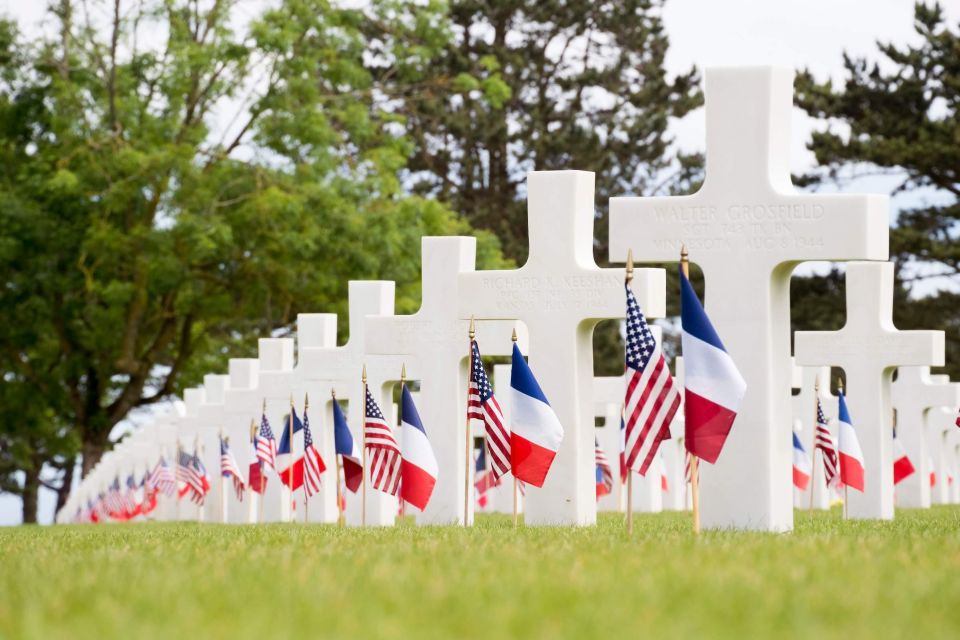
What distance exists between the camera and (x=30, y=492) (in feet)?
248

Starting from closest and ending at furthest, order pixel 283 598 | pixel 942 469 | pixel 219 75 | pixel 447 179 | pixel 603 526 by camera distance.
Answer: pixel 283 598
pixel 603 526
pixel 942 469
pixel 219 75
pixel 447 179

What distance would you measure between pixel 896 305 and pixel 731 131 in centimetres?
4140

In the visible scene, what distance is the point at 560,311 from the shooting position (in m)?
19.2

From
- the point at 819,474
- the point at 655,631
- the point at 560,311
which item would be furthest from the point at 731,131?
the point at 819,474

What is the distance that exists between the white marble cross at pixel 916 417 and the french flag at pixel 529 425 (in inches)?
734

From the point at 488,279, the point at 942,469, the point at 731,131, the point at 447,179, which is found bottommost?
the point at 942,469

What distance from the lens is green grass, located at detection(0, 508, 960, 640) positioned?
8.36m

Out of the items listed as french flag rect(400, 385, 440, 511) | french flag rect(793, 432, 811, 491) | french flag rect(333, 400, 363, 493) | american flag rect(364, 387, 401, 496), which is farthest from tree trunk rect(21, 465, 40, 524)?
french flag rect(400, 385, 440, 511)

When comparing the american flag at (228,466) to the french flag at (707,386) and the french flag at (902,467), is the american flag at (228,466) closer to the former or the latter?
the french flag at (902,467)

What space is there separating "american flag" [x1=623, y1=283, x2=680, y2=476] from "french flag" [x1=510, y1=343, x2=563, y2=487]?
8.31ft

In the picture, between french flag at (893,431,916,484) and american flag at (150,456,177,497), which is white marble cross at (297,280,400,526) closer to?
french flag at (893,431,916,484)

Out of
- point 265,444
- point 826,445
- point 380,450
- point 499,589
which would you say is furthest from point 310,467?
point 499,589

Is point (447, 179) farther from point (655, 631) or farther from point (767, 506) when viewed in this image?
point (655, 631)

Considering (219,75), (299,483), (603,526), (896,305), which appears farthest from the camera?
(896,305)
